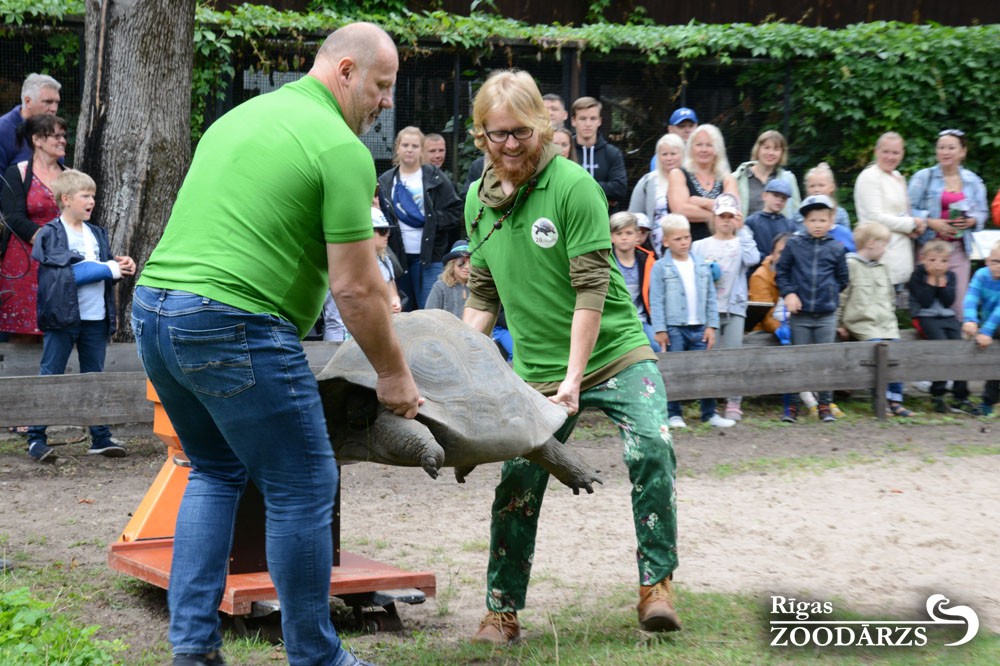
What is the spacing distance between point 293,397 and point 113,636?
182 centimetres

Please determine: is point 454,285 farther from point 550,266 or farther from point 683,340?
point 550,266

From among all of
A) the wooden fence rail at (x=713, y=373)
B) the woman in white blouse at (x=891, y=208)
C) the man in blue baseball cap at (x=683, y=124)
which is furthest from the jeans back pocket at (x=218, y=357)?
the woman in white blouse at (x=891, y=208)

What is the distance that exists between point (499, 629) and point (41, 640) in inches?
65.4

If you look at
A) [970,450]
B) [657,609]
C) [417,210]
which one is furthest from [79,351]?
[970,450]

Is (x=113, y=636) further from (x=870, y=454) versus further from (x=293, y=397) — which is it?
(x=870, y=454)

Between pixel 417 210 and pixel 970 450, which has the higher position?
pixel 417 210

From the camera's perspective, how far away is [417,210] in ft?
32.4

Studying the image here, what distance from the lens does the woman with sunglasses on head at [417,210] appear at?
32.4ft

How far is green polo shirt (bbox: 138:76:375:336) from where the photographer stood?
140 inches

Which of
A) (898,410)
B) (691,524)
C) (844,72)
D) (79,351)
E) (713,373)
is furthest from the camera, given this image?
(844,72)

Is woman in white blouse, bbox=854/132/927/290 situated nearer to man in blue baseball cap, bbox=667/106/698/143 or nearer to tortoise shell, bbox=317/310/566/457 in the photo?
man in blue baseball cap, bbox=667/106/698/143

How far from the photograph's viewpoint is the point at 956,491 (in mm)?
7746

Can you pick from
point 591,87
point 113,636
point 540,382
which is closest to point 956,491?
point 540,382

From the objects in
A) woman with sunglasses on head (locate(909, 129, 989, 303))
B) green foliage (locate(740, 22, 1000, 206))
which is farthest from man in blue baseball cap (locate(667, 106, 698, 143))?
green foliage (locate(740, 22, 1000, 206))
